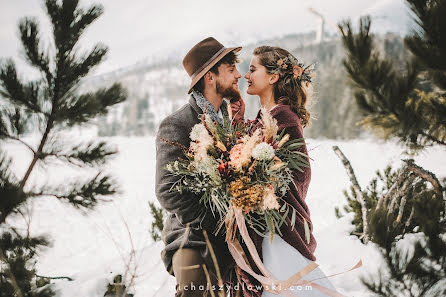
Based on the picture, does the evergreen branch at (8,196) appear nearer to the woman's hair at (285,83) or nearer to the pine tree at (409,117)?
the pine tree at (409,117)

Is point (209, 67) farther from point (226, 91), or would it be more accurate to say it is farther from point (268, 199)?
point (268, 199)

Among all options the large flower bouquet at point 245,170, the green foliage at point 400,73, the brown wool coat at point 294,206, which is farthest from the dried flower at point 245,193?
the green foliage at point 400,73

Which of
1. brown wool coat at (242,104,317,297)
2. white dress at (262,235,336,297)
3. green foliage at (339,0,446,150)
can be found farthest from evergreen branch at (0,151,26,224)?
green foliage at (339,0,446,150)

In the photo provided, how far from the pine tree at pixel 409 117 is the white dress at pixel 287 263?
419mm

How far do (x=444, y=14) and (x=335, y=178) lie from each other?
13985 millimetres

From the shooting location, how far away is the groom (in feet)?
6.61

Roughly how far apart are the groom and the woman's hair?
0.90 ft

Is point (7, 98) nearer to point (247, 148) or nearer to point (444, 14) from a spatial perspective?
point (247, 148)

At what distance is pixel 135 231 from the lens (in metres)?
10.0

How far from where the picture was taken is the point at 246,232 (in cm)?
179

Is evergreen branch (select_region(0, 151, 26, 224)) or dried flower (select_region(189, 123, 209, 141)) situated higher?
dried flower (select_region(189, 123, 209, 141))

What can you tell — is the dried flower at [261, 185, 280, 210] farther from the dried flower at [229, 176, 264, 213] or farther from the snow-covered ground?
the snow-covered ground

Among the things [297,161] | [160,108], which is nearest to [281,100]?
[297,161]

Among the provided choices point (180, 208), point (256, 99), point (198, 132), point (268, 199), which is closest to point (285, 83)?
point (198, 132)
